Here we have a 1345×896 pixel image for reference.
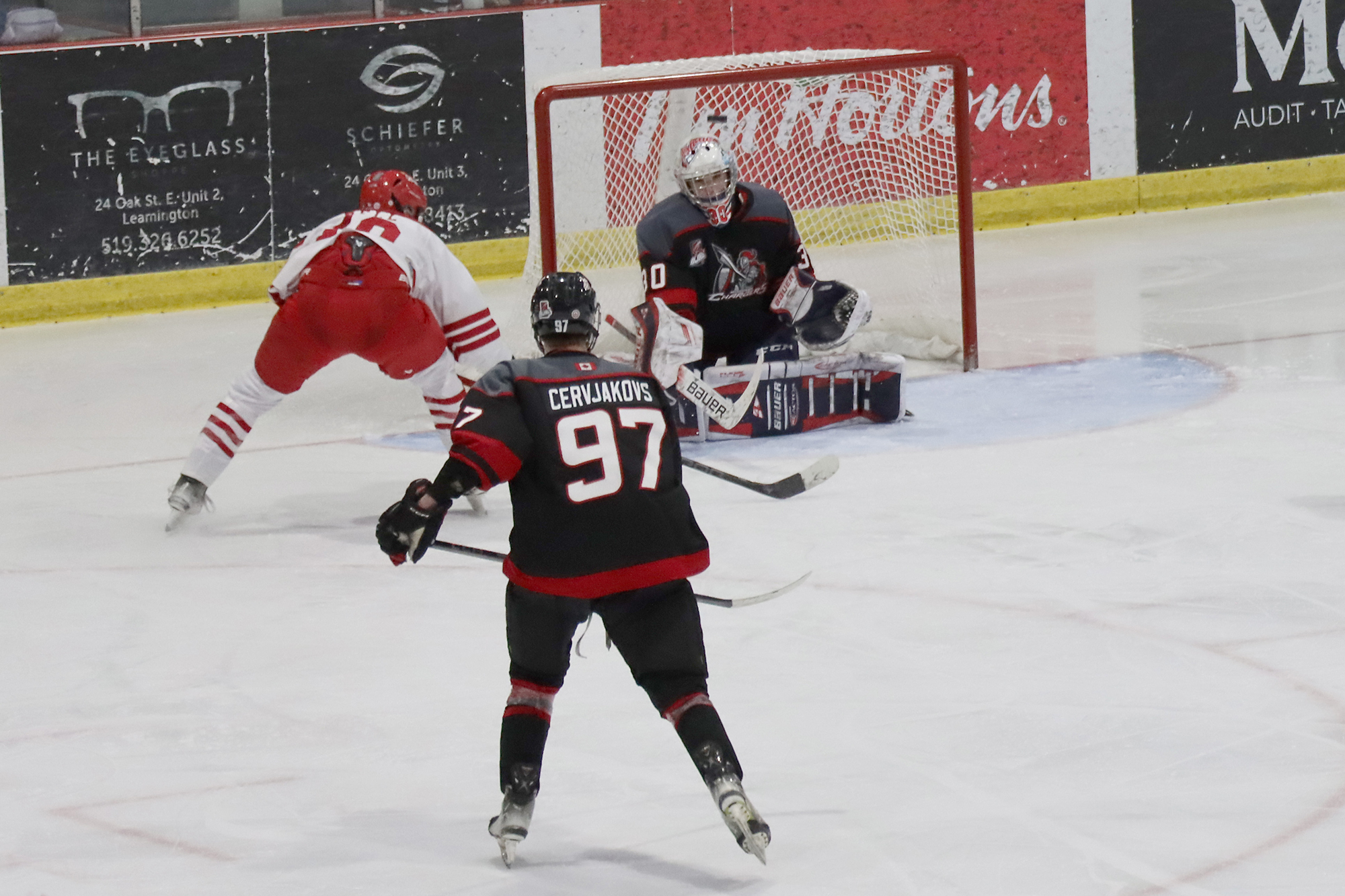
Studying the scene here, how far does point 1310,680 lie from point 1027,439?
226 centimetres

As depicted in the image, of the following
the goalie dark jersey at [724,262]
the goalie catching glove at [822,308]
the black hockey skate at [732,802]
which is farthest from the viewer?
the goalie catching glove at [822,308]

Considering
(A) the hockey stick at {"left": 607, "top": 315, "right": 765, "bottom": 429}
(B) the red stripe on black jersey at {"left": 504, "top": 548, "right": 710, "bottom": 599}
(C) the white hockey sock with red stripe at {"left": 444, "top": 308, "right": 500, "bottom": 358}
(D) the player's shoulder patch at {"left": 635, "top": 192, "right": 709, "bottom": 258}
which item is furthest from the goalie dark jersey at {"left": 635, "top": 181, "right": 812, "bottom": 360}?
(B) the red stripe on black jersey at {"left": 504, "top": 548, "right": 710, "bottom": 599}

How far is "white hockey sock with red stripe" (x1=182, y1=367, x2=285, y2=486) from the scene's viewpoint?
5.14 metres

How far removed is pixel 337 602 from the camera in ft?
14.3

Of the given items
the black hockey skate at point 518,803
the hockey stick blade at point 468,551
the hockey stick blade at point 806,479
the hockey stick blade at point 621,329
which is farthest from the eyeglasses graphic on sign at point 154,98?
the black hockey skate at point 518,803

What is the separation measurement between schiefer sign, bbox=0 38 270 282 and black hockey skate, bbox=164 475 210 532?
3.97m

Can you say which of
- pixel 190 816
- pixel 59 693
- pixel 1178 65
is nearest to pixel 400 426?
pixel 59 693

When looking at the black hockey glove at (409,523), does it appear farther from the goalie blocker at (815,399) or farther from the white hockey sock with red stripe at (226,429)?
the goalie blocker at (815,399)

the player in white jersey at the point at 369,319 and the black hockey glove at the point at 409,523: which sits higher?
the player in white jersey at the point at 369,319

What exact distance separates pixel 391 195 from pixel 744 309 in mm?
1376

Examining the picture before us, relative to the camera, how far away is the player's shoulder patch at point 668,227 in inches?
232

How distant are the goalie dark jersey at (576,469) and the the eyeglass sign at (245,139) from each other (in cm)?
640

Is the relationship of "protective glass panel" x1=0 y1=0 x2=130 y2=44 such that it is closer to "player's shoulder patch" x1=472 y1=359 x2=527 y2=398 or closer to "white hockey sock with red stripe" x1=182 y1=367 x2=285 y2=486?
"white hockey sock with red stripe" x1=182 y1=367 x2=285 y2=486

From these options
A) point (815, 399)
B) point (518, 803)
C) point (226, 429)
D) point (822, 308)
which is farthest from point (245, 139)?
point (518, 803)
